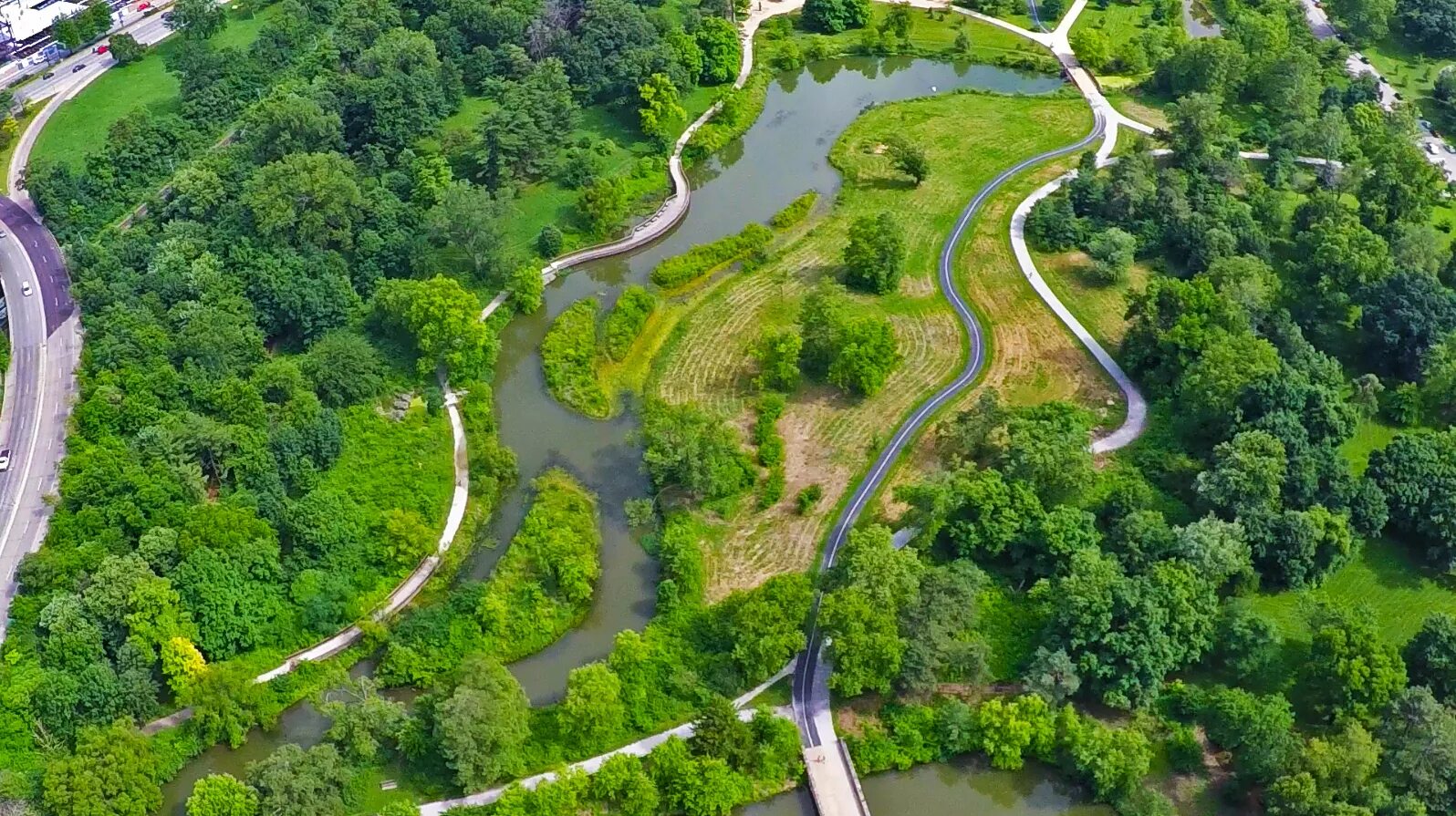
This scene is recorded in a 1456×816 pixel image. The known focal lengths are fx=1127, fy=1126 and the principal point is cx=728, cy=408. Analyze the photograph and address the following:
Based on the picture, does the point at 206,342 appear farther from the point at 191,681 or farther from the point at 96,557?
the point at 191,681

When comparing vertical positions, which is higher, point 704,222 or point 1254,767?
point 704,222

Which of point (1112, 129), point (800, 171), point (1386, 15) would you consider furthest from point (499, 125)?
point (1386, 15)

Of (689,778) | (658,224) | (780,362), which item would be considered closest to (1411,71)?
(658,224)

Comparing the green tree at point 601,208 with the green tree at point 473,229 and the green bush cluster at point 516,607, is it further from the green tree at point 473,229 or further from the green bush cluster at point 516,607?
the green bush cluster at point 516,607

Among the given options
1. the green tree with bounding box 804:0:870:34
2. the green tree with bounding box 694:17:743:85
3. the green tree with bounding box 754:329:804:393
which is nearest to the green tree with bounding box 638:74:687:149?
the green tree with bounding box 694:17:743:85

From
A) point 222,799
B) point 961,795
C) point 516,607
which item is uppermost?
point 222,799

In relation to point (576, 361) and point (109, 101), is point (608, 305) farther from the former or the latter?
A: point (109, 101)

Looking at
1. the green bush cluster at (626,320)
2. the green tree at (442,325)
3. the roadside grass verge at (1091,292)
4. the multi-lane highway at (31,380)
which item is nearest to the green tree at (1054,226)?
the roadside grass verge at (1091,292)
